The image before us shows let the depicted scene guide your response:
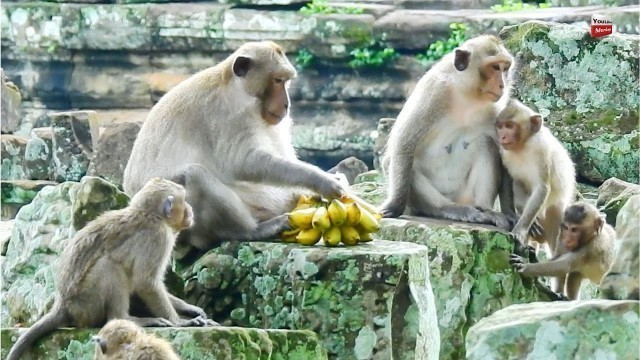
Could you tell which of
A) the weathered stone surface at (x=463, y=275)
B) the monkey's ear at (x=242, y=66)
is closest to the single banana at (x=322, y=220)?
the monkey's ear at (x=242, y=66)

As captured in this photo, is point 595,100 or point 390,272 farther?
point 595,100

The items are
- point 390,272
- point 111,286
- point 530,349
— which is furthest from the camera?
point 390,272

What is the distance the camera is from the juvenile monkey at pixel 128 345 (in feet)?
22.0

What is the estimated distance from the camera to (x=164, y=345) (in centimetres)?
683

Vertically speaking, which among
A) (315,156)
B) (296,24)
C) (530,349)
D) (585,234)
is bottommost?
(315,156)

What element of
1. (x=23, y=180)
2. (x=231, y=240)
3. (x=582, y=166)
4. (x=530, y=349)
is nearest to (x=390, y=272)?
(x=231, y=240)

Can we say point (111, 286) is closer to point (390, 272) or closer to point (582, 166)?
point (390, 272)

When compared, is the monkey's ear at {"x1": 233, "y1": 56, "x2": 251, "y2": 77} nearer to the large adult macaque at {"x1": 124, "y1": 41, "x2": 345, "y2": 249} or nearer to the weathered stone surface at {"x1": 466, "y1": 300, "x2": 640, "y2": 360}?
the large adult macaque at {"x1": 124, "y1": 41, "x2": 345, "y2": 249}

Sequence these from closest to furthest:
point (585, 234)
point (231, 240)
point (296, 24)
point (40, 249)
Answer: point (231, 240)
point (585, 234)
point (40, 249)
point (296, 24)

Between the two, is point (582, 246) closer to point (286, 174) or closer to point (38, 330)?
point (286, 174)

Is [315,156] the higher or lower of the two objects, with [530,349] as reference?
lower

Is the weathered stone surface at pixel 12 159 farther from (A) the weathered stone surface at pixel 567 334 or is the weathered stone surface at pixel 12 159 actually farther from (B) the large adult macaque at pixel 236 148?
(A) the weathered stone surface at pixel 567 334

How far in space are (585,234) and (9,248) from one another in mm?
4417

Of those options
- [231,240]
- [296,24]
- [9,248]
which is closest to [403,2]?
[296,24]
